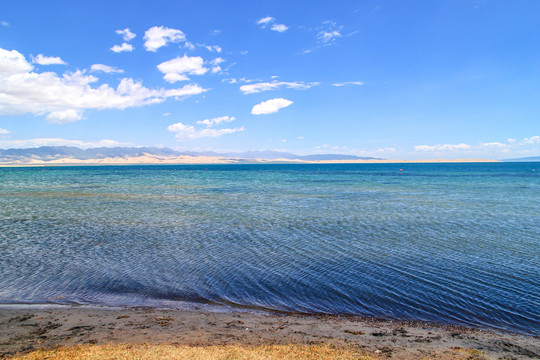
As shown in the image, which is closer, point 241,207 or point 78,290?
point 78,290

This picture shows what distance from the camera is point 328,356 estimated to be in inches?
258

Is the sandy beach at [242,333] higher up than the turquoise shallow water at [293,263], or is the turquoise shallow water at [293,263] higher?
the sandy beach at [242,333]

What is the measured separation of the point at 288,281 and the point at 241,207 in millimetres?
18641

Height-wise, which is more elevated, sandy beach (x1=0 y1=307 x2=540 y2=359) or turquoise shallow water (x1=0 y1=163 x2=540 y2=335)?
sandy beach (x1=0 y1=307 x2=540 y2=359)

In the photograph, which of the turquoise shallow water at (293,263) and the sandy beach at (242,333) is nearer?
the sandy beach at (242,333)

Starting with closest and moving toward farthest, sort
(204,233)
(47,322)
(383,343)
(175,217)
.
Result: (383,343), (47,322), (204,233), (175,217)

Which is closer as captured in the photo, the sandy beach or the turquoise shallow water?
the sandy beach

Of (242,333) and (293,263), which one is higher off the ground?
(242,333)

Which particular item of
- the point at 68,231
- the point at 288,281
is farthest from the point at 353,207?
the point at 68,231

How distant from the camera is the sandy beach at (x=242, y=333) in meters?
7.15

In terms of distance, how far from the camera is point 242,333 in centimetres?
788

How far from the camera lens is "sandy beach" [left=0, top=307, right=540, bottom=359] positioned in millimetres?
7152

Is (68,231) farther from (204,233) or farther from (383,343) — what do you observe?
(383,343)

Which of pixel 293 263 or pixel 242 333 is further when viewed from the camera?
pixel 293 263
